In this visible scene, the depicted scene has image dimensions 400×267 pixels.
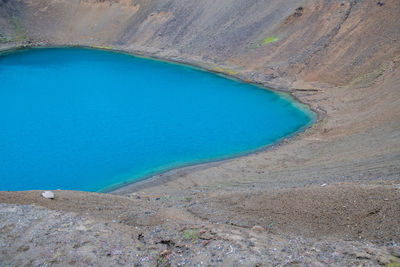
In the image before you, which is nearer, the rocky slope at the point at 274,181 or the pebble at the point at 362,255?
the pebble at the point at 362,255

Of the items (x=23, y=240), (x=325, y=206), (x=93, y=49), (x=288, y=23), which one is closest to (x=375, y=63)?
(x=288, y=23)

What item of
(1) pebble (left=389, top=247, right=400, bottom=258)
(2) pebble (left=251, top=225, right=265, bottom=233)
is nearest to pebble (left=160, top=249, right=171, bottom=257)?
(2) pebble (left=251, top=225, right=265, bottom=233)

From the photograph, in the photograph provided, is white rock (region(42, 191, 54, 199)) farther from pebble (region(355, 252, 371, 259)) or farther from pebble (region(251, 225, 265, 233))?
pebble (region(355, 252, 371, 259))

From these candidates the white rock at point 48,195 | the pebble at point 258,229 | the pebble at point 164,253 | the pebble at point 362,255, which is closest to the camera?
the pebble at point 362,255

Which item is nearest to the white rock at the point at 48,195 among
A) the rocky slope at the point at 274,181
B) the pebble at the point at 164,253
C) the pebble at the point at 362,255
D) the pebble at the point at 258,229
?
the rocky slope at the point at 274,181

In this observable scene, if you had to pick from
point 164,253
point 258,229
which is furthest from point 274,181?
point 164,253

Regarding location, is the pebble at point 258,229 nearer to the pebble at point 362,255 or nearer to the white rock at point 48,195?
the pebble at point 362,255

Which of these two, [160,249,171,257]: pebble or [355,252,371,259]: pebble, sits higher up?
[160,249,171,257]: pebble

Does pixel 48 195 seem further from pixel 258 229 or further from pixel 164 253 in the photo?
pixel 258 229
